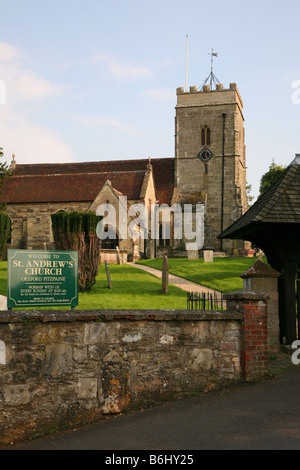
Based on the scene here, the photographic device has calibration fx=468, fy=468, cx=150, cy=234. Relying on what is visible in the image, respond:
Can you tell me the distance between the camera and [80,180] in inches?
1591

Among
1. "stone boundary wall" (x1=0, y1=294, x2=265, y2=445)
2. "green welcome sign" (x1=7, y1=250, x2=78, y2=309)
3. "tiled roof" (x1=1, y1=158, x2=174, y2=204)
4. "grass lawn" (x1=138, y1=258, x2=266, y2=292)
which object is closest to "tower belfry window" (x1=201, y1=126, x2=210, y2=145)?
"tiled roof" (x1=1, y1=158, x2=174, y2=204)

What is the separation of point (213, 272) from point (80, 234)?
7.75m

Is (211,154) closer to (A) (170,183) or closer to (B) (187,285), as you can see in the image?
(A) (170,183)

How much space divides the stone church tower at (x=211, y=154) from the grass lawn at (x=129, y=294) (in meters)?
19.6

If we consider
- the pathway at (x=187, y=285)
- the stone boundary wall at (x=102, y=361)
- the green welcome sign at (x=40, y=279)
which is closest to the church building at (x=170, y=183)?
the pathway at (x=187, y=285)

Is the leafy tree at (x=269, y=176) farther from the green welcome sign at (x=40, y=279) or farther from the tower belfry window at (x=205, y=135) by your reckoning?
the green welcome sign at (x=40, y=279)

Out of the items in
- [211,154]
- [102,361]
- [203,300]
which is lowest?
[102,361]

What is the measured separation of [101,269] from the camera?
24859 millimetres

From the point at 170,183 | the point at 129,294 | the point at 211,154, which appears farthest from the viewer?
the point at 170,183

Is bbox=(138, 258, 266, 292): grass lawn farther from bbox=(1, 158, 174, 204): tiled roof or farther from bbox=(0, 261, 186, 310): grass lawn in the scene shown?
bbox=(1, 158, 174, 204): tiled roof

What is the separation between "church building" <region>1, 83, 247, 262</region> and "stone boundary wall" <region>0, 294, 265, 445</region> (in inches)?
1157

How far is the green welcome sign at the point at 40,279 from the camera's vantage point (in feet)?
24.2

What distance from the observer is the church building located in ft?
128

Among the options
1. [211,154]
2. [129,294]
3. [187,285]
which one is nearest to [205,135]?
[211,154]
